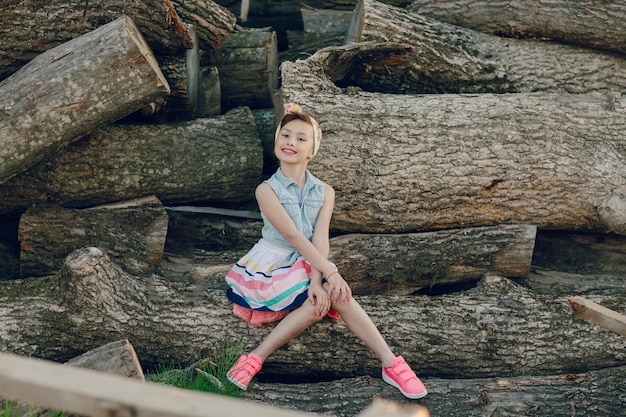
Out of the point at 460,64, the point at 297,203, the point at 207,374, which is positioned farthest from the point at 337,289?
the point at 460,64

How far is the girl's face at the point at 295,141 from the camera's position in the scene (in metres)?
4.35

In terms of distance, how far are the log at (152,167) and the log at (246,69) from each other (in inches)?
25.0

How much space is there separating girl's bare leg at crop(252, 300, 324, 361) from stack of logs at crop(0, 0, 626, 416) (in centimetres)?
17

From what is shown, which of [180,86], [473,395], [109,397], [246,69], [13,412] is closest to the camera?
[109,397]

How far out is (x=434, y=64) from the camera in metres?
5.64

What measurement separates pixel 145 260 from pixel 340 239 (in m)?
1.15

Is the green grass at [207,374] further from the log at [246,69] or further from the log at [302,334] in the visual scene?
the log at [246,69]

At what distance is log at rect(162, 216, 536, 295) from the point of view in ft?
16.0

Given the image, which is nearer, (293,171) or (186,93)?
(293,171)

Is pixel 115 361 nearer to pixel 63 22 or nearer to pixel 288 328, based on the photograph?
pixel 288 328

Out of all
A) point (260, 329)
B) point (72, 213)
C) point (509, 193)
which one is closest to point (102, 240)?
point (72, 213)

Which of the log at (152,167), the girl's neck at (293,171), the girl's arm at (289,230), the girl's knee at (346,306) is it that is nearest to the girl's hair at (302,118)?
the girl's neck at (293,171)

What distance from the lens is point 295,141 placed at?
4344mm

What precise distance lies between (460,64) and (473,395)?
2.46 m
